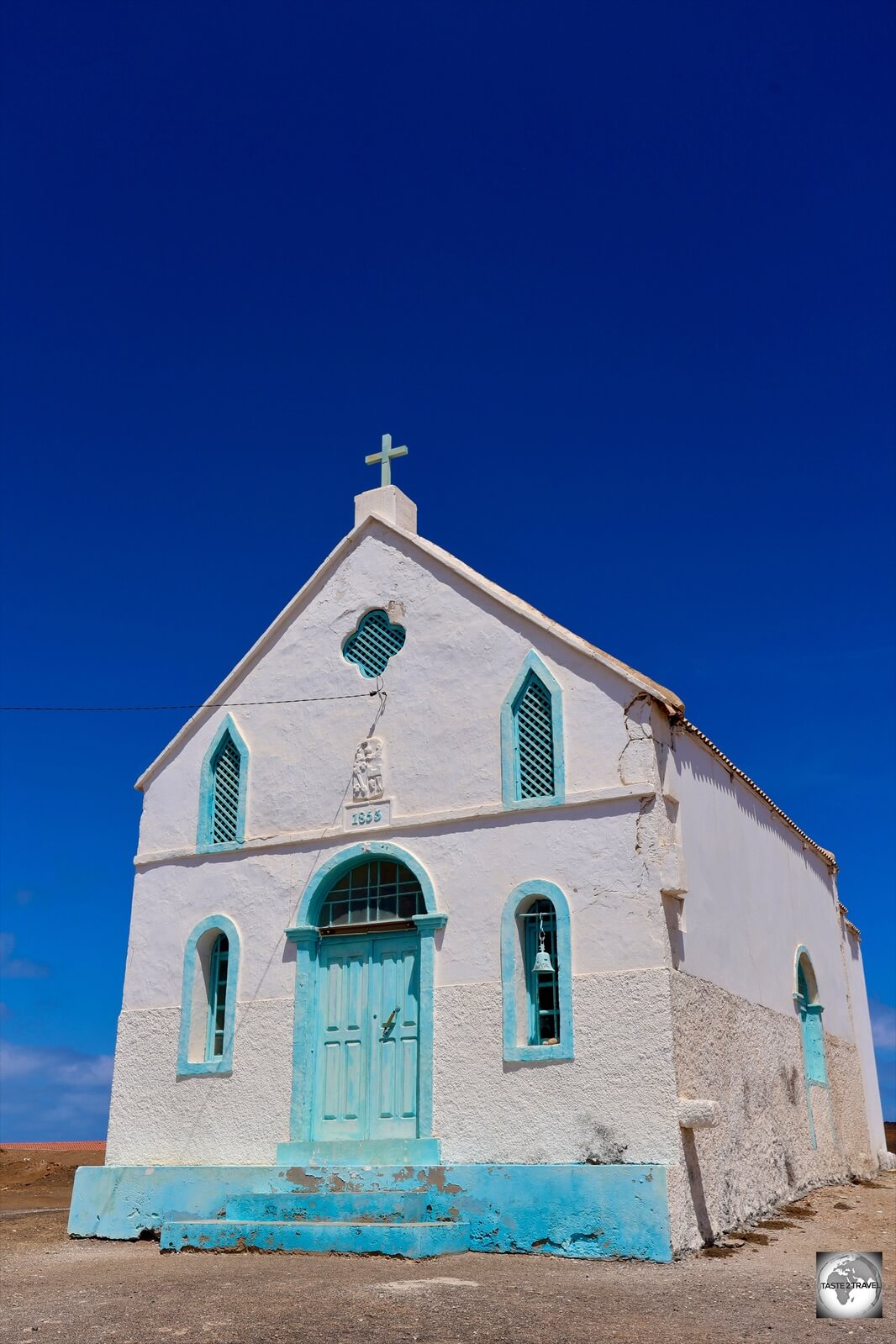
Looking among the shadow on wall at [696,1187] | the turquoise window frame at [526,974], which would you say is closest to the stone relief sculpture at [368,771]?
the turquoise window frame at [526,974]

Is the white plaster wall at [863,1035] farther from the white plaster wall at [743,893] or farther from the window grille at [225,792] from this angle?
the window grille at [225,792]

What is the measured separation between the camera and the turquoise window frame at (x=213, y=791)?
1400 centimetres

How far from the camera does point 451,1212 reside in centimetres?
1060

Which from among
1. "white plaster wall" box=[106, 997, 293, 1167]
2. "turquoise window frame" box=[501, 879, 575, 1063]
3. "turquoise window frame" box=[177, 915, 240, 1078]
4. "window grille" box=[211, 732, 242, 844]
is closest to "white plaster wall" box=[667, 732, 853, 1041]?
"turquoise window frame" box=[501, 879, 575, 1063]

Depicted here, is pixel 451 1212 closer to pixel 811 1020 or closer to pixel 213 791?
pixel 213 791

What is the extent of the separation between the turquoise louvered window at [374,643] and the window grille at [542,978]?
137 inches

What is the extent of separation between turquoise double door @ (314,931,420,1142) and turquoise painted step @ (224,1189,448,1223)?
3.87 feet

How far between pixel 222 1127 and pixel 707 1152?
508 centimetres

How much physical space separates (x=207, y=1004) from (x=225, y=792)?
8.02ft

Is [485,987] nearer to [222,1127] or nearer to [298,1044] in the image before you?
[298,1044]

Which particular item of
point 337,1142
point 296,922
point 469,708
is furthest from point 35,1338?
point 469,708

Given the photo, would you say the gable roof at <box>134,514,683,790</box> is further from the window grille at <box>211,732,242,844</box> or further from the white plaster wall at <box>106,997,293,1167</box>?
the white plaster wall at <box>106,997,293,1167</box>

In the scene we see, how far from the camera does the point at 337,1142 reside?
12078 millimetres

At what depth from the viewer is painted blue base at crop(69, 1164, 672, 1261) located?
1002 centimetres
